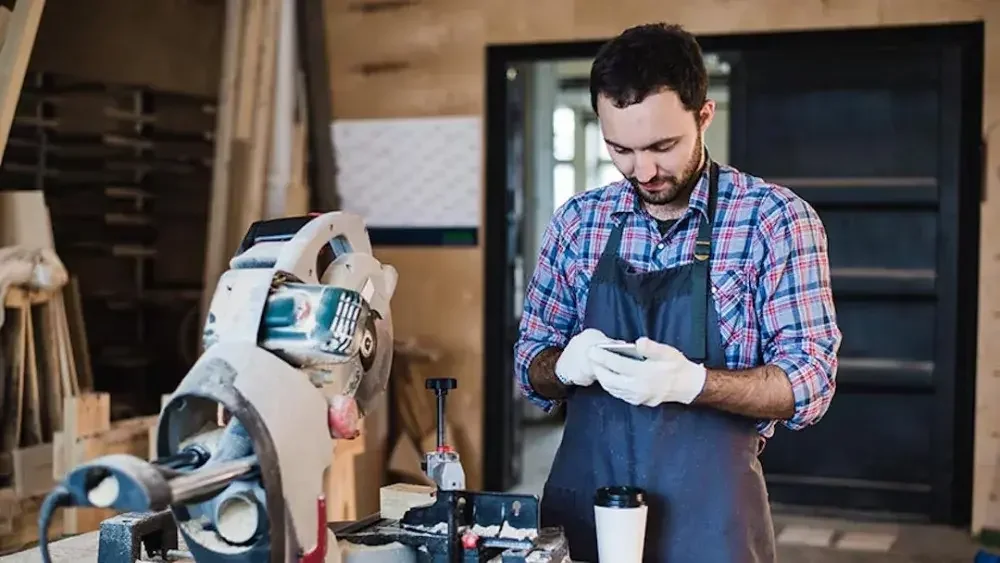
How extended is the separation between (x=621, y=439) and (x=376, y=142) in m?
2.76

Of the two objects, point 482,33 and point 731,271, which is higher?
point 482,33

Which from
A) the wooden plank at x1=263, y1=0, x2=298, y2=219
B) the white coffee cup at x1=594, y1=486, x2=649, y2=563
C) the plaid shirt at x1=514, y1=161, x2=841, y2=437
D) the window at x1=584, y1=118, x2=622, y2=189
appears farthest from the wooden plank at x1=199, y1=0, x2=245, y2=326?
the window at x1=584, y1=118, x2=622, y2=189

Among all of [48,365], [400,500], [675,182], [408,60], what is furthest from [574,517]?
[408,60]

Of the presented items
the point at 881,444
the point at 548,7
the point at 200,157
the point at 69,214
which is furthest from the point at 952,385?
the point at 69,214

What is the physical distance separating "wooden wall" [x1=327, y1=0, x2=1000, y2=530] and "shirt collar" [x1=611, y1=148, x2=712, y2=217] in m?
2.34

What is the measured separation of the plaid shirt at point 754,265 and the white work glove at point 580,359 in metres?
0.14

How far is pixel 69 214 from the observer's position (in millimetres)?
4277

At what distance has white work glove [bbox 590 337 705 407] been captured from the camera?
151 centimetres

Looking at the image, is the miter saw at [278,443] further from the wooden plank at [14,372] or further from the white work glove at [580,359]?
the wooden plank at [14,372]

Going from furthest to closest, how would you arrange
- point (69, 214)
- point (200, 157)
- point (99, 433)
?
point (200, 157)
point (69, 214)
point (99, 433)

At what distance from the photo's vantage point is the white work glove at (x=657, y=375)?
1507 mm

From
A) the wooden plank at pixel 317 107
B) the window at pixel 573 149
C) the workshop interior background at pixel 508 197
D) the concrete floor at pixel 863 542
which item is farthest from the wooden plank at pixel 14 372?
the window at pixel 573 149

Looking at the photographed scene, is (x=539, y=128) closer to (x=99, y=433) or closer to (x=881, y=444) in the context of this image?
(x=881, y=444)

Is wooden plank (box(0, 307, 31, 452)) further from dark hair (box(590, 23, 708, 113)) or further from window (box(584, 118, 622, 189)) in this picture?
window (box(584, 118, 622, 189))
